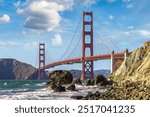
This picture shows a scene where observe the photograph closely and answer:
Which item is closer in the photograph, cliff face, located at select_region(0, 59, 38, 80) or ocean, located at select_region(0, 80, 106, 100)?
ocean, located at select_region(0, 80, 106, 100)

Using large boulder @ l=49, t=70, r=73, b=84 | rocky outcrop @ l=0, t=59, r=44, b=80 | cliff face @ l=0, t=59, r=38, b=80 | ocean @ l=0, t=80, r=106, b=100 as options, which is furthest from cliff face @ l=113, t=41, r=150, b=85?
cliff face @ l=0, t=59, r=38, b=80

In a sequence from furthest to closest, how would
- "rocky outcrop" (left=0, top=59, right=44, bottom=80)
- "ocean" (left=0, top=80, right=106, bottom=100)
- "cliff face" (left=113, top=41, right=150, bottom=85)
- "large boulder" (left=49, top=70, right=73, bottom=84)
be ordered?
"rocky outcrop" (left=0, top=59, right=44, bottom=80) < "large boulder" (left=49, top=70, right=73, bottom=84) < "cliff face" (left=113, top=41, right=150, bottom=85) < "ocean" (left=0, top=80, right=106, bottom=100)

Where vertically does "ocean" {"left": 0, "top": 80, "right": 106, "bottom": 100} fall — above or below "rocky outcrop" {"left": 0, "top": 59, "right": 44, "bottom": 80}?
below

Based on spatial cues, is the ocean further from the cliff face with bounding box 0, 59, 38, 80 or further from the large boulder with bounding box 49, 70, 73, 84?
the cliff face with bounding box 0, 59, 38, 80

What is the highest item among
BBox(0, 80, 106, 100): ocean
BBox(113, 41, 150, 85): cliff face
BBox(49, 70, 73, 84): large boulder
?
BBox(113, 41, 150, 85): cliff face

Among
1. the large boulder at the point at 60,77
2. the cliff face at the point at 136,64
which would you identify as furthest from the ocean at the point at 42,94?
the large boulder at the point at 60,77

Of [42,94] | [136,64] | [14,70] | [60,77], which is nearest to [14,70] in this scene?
[14,70]

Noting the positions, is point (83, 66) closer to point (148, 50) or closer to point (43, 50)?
point (148, 50)

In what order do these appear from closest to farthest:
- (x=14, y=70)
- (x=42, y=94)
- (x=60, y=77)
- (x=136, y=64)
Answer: (x=42, y=94), (x=136, y=64), (x=60, y=77), (x=14, y=70)

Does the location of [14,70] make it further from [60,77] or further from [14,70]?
[60,77]

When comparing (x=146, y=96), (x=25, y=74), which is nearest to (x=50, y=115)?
(x=146, y=96)
